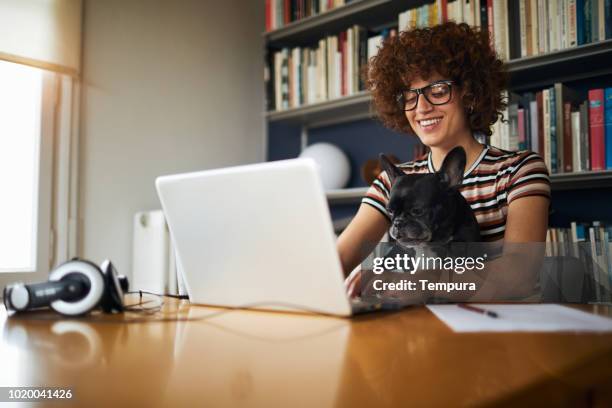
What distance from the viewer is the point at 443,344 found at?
0.53 m

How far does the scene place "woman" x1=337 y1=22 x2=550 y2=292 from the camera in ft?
4.38

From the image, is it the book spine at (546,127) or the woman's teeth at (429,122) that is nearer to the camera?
the woman's teeth at (429,122)

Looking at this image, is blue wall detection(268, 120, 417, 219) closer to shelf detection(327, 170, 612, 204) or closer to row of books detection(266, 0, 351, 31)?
row of books detection(266, 0, 351, 31)

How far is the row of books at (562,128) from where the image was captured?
1.78 meters

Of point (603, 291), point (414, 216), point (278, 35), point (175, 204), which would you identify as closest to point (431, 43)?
point (414, 216)

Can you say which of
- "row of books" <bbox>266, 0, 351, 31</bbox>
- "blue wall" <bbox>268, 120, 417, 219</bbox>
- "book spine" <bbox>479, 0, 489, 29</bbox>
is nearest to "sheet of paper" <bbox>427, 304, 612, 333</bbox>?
"book spine" <bbox>479, 0, 489, 29</bbox>

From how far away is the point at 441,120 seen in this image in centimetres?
145

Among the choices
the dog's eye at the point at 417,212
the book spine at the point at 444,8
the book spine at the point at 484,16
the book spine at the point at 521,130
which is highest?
the book spine at the point at 444,8

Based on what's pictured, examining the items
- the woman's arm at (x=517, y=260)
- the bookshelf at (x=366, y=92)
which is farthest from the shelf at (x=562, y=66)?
the woman's arm at (x=517, y=260)

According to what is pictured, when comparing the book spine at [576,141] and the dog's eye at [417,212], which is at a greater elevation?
the book spine at [576,141]

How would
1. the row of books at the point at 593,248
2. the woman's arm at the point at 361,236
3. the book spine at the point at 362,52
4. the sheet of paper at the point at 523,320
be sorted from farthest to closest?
the book spine at the point at 362,52 → the row of books at the point at 593,248 → the woman's arm at the point at 361,236 → the sheet of paper at the point at 523,320

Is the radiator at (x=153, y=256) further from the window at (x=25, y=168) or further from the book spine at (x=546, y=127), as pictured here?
the book spine at (x=546, y=127)

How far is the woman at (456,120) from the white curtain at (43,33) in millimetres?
1346

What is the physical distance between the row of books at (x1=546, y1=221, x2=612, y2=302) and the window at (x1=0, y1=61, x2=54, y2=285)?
6.23 ft
